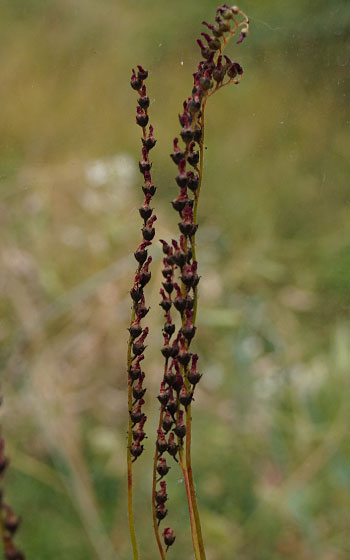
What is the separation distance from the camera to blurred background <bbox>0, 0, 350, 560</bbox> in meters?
0.79

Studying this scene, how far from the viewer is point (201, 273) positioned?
96 cm

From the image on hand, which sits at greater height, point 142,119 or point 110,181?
point 110,181

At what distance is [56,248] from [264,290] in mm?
306

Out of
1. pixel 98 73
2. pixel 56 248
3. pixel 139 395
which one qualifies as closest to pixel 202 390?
pixel 56 248

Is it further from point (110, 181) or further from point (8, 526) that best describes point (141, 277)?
point (110, 181)

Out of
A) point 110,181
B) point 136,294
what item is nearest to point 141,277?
point 136,294

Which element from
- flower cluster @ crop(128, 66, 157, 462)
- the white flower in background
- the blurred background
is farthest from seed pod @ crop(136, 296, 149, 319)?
the white flower in background

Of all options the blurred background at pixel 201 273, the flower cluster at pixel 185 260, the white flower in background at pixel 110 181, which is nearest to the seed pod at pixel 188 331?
the flower cluster at pixel 185 260

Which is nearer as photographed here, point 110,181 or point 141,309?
point 141,309

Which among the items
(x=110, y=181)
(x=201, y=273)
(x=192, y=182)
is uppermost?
(x=110, y=181)

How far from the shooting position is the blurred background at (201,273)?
2.58 ft

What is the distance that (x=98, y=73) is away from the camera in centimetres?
96

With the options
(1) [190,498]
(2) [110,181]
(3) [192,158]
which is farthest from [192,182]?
(2) [110,181]

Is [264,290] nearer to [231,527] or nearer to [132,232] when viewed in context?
[132,232]
